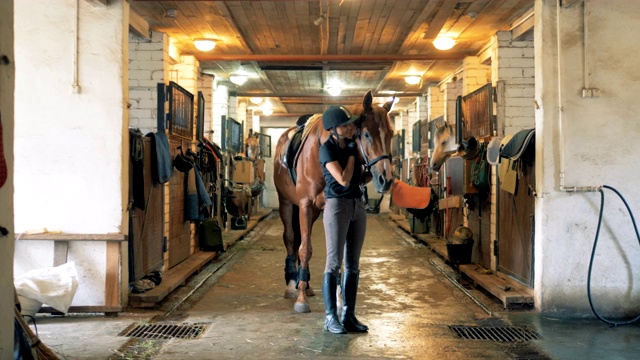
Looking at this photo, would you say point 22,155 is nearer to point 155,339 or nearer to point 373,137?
point 155,339

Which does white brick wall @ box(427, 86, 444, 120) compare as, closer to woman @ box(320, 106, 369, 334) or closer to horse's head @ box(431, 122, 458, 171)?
horse's head @ box(431, 122, 458, 171)

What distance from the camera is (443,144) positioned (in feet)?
27.2

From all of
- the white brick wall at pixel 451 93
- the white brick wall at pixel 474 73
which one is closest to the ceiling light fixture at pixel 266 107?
the white brick wall at pixel 451 93

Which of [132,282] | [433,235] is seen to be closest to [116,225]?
[132,282]

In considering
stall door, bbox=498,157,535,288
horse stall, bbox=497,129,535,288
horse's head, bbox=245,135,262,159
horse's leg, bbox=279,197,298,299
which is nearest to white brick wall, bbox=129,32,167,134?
horse's leg, bbox=279,197,298,299

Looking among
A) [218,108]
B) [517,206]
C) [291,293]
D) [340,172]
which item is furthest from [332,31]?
[218,108]

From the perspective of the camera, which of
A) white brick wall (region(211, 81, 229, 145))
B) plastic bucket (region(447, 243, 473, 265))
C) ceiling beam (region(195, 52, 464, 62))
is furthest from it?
white brick wall (region(211, 81, 229, 145))

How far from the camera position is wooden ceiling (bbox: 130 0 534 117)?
6.26 m

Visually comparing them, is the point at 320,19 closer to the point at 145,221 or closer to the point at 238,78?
the point at 145,221

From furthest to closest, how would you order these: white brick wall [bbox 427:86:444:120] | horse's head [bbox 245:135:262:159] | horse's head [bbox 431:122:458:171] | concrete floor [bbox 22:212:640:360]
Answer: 1. horse's head [bbox 245:135:262:159]
2. white brick wall [bbox 427:86:444:120]
3. horse's head [bbox 431:122:458:171]
4. concrete floor [bbox 22:212:640:360]

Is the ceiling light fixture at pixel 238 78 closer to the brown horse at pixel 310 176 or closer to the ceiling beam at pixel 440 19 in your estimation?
the ceiling beam at pixel 440 19

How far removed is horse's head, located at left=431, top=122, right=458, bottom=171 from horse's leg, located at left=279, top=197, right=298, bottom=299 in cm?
295

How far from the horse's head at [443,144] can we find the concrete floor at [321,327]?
6.43 ft

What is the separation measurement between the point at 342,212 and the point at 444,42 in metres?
4.15
